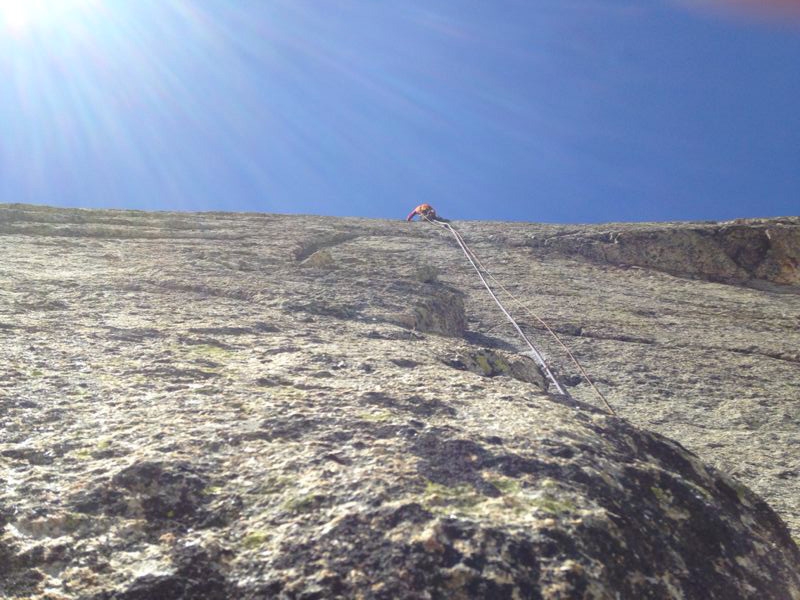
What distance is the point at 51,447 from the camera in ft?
7.76

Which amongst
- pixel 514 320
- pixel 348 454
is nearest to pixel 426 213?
pixel 514 320

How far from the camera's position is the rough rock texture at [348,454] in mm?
1841

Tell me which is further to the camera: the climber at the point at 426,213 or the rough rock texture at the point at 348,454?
the climber at the point at 426,213

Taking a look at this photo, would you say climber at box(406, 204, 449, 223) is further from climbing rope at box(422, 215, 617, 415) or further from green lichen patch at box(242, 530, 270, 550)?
green lichen patch at box(242, 530, 270, 550)

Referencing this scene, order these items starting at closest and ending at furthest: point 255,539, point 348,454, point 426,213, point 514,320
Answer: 1. point 255,539
2. point 348,454
3. point 514,320
4. point 426,213

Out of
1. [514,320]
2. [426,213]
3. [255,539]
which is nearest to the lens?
[255,539]

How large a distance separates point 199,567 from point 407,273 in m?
5.44

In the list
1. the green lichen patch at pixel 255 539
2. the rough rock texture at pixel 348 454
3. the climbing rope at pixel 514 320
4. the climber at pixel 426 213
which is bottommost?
the green lichen patch at pixel 255 539

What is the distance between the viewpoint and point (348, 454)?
95.0 inches

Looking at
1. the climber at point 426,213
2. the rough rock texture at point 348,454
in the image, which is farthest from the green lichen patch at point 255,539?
the climber at point 426,213

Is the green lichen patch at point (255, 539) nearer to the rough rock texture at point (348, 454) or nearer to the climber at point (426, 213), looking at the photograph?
the rough rock texture at point (348, 454)

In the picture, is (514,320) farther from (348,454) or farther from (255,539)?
(255,539)

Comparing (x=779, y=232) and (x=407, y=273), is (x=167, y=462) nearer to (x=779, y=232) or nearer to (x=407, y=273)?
(x=407, y=273)

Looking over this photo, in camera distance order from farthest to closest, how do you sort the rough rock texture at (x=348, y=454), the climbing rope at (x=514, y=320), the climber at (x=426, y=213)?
the climber at (x=426, y=213)
the climbing rope at (x=514, y=320)
the rough rock texture at (x=348, y=454)
